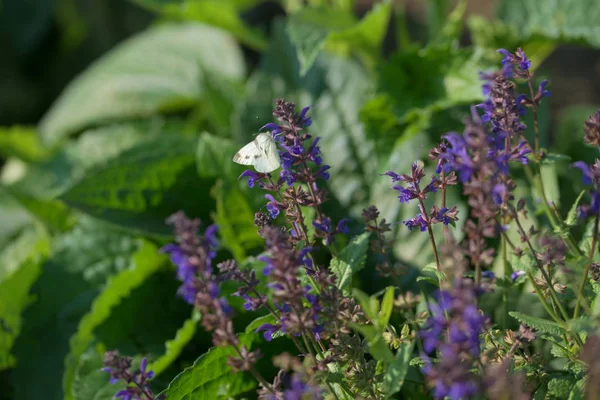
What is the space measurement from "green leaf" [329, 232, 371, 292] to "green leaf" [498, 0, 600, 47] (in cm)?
92

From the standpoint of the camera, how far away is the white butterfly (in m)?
0.95

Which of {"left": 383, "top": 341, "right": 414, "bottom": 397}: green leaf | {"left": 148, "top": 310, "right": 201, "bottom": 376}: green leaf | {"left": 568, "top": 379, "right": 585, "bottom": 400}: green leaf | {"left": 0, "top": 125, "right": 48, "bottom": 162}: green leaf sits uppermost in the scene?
{"left": 383, "top": 341, "right": 414, "bottom": 397}: green leaf

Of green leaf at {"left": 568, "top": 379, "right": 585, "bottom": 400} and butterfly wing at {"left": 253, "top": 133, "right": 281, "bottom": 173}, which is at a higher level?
butterfly wing at {"left": 253, "top": 133, "right": 281, "bottom": 173}

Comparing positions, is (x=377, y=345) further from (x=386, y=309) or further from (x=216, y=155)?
(x=216, y=155)

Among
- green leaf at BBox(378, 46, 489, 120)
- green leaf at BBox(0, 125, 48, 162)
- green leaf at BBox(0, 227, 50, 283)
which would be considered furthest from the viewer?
green leaf at BBox(0, 125, 48, 162)

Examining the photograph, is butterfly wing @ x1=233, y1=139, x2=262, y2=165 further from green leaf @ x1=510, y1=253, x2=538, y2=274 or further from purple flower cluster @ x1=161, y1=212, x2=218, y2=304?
green leaf @ x1=510, y1=253, x2=538, y2=274

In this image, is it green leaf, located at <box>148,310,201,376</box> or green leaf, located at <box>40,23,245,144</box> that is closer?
green leaf, located at <box>148,310,201,376</box>

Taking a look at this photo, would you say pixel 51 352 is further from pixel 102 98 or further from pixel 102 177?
pixel 102 98

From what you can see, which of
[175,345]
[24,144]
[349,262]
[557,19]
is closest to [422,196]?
[349,262]

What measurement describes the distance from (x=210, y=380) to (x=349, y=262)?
13.4 inches

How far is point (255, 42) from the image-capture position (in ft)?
6.86

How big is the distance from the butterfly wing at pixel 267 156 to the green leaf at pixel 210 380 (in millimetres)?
320

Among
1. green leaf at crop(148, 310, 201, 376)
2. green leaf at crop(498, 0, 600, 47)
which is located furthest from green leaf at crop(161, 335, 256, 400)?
green leaf at crop(498, 0, 600, 47)

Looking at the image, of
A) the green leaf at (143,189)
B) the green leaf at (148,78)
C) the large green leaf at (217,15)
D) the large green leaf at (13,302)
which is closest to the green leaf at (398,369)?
the green leaf at (143,189)
